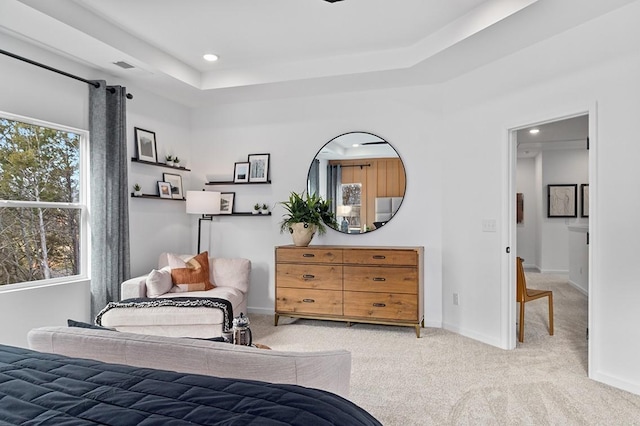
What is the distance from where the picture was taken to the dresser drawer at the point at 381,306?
4.09 m

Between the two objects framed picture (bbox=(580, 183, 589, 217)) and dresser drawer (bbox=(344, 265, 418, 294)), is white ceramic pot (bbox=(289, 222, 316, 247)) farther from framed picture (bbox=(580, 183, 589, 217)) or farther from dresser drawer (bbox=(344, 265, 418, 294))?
framed picture (bbox=(580, 183, 589, 217))

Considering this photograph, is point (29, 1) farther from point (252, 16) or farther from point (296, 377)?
point (296, 377)

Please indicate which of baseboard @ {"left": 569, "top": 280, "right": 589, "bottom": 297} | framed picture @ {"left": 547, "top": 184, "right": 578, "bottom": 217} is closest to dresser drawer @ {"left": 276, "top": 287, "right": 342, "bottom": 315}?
baseboard @ {"left": 569, "top": 280, "right": 589, "bottom": 297}

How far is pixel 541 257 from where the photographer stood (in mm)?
8578

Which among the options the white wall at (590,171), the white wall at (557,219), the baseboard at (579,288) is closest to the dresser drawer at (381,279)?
the white wall at (590,171)

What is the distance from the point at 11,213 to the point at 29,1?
1.61m

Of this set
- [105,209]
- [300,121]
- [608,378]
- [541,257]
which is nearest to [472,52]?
[300,121]

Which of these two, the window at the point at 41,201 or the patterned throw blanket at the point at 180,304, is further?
the patterned throw blanket at the point at 180,304

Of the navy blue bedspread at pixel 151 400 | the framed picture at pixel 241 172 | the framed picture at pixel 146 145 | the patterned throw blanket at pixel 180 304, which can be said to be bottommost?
the patterned throw blanket at pixel 180 304

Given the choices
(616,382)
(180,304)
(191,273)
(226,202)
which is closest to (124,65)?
(226,202)

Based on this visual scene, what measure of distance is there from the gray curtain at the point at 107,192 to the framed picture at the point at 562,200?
781 cm

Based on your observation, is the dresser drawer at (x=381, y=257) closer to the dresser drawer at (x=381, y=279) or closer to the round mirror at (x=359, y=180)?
the dresser drawer at (x=381, y=279)

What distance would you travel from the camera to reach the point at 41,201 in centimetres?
362

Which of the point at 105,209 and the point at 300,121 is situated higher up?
the point at 300,121
